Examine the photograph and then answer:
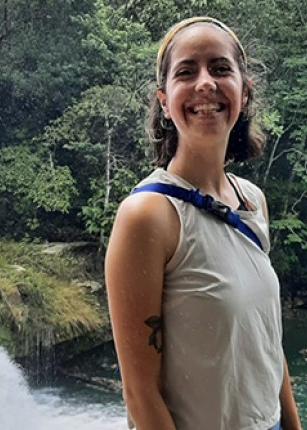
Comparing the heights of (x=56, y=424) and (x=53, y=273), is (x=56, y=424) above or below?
below

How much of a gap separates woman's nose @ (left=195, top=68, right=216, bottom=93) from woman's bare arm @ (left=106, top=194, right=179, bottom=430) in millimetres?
123

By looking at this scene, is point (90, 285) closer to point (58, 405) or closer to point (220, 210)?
point (58, 405)

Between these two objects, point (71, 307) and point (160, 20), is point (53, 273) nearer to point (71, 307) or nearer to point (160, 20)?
point (71, 307)

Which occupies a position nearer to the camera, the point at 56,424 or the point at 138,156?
the point at 56,424

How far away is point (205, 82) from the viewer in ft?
2.28

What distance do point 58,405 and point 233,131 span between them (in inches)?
91.3

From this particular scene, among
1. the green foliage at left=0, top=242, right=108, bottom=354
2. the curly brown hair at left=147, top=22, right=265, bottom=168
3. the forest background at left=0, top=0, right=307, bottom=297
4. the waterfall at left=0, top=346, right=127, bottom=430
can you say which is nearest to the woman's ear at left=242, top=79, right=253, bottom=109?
the curly brown hair at left=147, top=22, right=265, bottom=168

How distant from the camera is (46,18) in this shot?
138 inches

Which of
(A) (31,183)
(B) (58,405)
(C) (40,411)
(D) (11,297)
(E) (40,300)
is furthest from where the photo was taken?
(A) (31,183)

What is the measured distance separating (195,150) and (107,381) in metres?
2.60

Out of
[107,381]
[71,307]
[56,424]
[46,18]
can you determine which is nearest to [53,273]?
[71,307]

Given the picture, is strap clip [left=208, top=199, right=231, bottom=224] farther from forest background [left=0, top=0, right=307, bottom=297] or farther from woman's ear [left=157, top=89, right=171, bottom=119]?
forest background [left=0, top=0, right=307, bottom=297]

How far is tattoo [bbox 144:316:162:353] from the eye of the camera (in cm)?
64

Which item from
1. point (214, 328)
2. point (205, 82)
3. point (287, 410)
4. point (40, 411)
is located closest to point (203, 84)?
point (205, 82)
